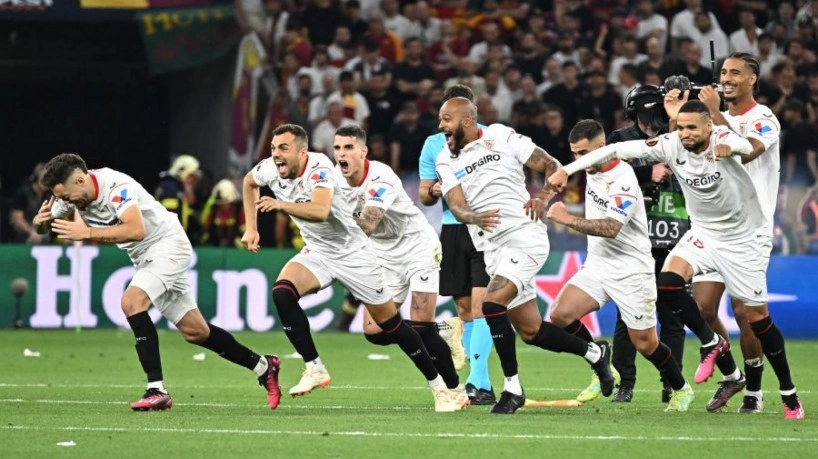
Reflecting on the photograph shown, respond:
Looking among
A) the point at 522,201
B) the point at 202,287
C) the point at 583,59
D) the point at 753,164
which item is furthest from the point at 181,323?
the point at 583,59

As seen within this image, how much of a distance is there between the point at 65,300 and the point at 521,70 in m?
7.39

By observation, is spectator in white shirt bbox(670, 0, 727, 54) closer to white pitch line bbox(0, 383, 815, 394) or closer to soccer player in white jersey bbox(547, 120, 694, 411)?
white pitch line bbox(0, 383, 815, 394)

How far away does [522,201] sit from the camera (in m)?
12.3

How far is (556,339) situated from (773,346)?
5.32ft

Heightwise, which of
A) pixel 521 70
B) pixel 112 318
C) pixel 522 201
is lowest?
pixel 112 318

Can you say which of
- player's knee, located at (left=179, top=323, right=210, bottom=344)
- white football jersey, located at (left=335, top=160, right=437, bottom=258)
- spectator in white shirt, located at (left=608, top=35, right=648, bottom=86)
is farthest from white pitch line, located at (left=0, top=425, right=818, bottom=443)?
spectator in white shirt, located at (left=608, top=35, right=648, bottom=86)

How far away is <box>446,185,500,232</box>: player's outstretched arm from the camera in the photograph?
39.1 ft

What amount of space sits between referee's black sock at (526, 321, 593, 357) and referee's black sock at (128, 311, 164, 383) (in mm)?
2796

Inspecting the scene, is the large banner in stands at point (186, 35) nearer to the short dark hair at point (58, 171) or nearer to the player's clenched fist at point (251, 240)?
the short dark hair at point (58, 171)

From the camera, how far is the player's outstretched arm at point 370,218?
12766 mm

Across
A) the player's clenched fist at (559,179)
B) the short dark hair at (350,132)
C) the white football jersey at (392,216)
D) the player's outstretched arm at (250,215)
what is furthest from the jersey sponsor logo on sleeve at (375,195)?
the player's clenched fist at (559,179)

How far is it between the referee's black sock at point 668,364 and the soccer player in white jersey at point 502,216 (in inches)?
22.1

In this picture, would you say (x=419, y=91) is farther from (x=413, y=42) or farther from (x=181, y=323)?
(x=181, y=323)

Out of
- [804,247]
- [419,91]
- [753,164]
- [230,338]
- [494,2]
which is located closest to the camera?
[753,164]
